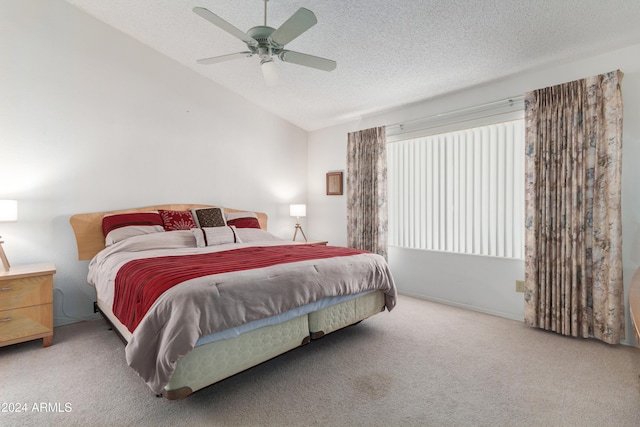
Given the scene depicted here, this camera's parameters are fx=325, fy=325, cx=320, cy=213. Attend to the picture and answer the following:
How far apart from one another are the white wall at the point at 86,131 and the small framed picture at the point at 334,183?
1511mm

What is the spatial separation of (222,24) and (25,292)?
8.56ft

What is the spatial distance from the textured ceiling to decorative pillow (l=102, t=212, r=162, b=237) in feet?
6.49

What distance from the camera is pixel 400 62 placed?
3221 millimetres

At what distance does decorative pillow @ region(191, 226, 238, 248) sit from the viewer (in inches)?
137

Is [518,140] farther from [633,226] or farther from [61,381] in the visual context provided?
[61,381]

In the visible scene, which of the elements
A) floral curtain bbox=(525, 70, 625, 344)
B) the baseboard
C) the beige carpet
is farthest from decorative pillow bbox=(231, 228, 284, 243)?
floral curtain bbox=(525, 70, 625, 344)

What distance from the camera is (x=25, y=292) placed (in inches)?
103

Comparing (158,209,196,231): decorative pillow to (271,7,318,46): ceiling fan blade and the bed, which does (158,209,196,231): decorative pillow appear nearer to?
the bed

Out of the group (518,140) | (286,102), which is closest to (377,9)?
(518,140)

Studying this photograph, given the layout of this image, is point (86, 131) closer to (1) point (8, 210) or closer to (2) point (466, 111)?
(1) point (8, 210)

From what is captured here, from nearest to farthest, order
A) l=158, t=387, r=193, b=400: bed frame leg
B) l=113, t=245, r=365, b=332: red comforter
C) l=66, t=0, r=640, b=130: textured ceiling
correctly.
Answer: l=158, t=387, r=193, b=400: bed frame leg, l=113, t=245, r=365, b=332: red comforter, l=66, t=0, r=640, b=130: textured ceiling

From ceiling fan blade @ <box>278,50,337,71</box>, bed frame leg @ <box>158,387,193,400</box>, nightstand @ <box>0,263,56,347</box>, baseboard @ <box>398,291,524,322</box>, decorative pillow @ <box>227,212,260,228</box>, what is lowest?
baseboard @ <box>398,291,524,322</box>

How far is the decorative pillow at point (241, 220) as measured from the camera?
4.23 m

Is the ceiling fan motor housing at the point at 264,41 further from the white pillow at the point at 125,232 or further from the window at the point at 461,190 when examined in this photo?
the window at the point at 461,190
